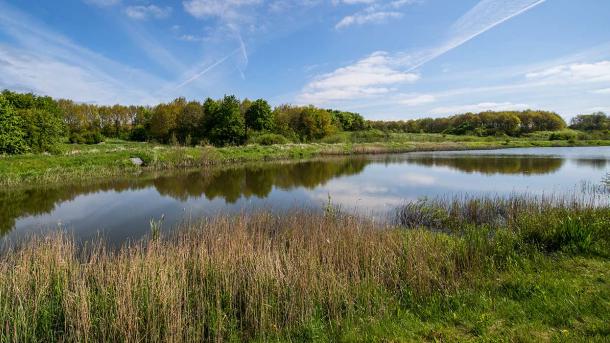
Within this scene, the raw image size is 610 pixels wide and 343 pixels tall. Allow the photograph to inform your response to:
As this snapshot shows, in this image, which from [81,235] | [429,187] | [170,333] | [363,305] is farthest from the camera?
[429,187]

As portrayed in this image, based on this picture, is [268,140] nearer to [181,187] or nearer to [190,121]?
[190,121]

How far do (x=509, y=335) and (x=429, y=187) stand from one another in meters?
14.7

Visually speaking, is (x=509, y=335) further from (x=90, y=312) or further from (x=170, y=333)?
(x=90, y=312)

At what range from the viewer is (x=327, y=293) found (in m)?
4.91

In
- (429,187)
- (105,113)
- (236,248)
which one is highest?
(105,113)

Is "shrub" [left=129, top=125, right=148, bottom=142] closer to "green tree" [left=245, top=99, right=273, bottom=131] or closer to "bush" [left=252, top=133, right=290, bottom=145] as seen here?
"green tree" [left=245, top=99, right=273, bottom=131]

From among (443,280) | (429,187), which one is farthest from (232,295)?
(429,187)

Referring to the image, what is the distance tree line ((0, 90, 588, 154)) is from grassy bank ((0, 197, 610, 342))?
24.9 metres

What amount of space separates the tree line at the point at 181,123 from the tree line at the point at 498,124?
12.5 inches

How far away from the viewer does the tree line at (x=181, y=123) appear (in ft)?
86.8

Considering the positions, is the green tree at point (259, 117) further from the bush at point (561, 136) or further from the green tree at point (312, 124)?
the bush at point (561, 136)

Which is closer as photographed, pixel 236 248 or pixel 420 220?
pixel 236 248

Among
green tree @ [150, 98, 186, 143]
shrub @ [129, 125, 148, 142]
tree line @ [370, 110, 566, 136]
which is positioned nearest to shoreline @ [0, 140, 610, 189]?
green tree @ [150, 98, 186, 143]

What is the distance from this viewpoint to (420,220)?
10039 millimetres
